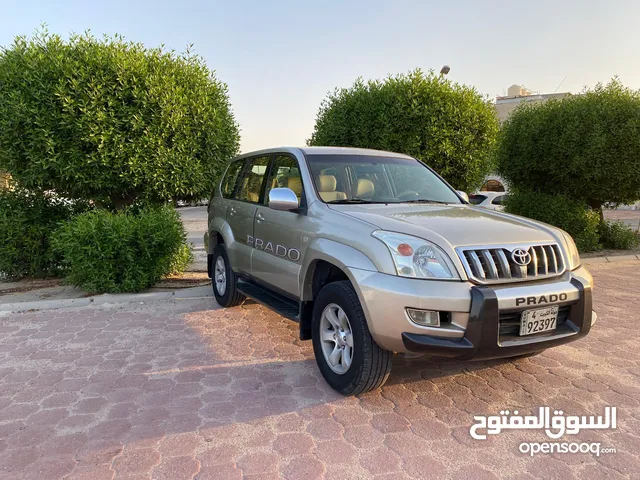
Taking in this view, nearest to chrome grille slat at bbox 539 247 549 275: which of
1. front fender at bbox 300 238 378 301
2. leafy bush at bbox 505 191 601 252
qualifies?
front fender at bbox 300 238 378 301

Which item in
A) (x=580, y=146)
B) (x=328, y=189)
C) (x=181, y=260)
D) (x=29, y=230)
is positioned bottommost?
(x=181, y=260)

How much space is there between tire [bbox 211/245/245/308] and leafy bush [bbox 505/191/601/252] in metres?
6.67

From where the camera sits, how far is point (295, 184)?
423cm

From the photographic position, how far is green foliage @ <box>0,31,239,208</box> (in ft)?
20.3

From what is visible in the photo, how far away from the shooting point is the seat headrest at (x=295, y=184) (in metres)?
4.12

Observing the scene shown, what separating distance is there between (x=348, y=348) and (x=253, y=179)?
2.50 m

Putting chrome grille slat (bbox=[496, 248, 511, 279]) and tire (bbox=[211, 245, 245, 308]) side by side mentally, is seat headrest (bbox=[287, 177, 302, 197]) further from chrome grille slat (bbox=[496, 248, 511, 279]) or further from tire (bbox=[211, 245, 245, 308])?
chrome grille slat (bbox=[496, 248, 511, 279])

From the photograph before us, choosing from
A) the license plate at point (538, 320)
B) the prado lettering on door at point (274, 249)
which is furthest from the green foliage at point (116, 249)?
the license plate at point (538, 320)

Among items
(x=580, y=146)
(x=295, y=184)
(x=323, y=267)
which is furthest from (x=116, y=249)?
(x=580, y=146)

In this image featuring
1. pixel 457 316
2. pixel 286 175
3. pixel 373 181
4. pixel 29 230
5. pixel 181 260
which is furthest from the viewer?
pixel 181 260

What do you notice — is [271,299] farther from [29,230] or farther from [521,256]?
[29,230]

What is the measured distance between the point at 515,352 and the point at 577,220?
25.2ft

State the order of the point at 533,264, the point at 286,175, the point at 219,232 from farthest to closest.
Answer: the point at 219,232
the point at 286,175
the point at 533,264

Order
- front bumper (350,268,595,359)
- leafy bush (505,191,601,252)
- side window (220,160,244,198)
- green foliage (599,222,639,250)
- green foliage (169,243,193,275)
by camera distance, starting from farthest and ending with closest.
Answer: green foliage (599,222,639,250) < leafy bush (505,191,601,252) < green foliage (169,243,193,275) < side window (220,160,244,198) < front bumper (350,268,595,359)
